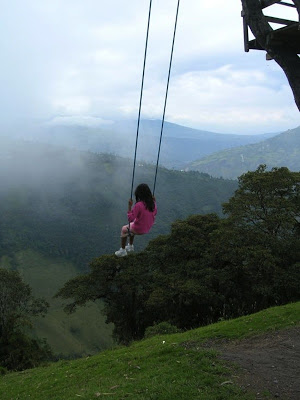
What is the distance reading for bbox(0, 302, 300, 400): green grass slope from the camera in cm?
579

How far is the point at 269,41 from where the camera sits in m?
4.69

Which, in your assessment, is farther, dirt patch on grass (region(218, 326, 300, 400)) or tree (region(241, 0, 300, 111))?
dirt patch on grass (region(218, 326, 300, 400))

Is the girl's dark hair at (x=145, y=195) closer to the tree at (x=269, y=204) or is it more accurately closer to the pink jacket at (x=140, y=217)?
the pink jacket at (x=140, y=217)

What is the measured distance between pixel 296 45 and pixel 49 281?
115 metres

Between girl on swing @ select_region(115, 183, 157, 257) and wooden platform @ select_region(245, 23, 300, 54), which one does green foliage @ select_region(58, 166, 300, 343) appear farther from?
wooden platform @ select_region(245, 23, 300, 54)

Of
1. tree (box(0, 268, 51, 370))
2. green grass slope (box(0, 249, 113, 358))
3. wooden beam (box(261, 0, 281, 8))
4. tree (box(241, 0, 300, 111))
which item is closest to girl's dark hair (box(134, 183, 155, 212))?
tree (box(241, 0, 300, 111))

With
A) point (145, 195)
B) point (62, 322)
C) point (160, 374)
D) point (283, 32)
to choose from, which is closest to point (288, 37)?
point (283, 32)

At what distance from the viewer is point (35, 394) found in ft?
25.3

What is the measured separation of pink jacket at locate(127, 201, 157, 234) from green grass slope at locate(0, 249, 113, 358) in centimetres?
5899

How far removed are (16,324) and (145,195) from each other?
76.3ft

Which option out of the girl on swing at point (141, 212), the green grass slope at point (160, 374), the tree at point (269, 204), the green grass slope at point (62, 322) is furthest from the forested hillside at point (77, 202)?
the girl on swing at point (141, 212)

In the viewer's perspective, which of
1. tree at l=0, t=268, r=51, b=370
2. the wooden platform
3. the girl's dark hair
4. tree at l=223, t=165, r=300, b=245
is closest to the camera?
the wooden platform

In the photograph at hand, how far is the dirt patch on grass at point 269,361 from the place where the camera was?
5.69m

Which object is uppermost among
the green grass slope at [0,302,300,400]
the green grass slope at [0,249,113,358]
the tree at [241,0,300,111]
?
the tree at [241,0,300,111]
